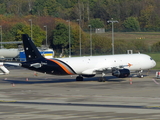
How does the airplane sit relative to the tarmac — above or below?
above

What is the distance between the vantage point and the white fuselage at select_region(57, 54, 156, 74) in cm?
5674

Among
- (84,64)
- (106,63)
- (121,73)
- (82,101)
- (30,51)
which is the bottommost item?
(82,101)

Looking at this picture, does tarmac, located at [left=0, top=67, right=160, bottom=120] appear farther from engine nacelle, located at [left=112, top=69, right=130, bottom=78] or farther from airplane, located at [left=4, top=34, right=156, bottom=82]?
airplane, located at [left=4, top=34, right=156, bottom=82]

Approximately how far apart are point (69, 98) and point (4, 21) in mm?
135304

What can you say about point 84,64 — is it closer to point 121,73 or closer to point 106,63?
point 106,63

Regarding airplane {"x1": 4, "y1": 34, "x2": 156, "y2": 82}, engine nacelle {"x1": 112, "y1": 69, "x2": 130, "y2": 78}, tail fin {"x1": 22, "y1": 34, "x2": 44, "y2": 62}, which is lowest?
engine nacelle {"x1": 112, "y1": 69, "x2": 130, "y2": 78}

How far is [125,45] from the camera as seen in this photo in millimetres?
139125

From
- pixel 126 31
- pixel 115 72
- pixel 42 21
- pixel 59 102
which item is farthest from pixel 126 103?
pixel 126 31

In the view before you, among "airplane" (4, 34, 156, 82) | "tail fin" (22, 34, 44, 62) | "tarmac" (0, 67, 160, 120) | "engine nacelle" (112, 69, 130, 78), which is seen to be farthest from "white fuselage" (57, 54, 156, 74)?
"tail fin" (22, 34, 44, 62)

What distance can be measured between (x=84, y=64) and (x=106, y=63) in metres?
3.33

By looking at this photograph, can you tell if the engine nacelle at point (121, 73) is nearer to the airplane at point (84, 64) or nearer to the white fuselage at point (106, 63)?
the airplane at point (84, 64)

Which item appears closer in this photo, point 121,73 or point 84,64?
point 121,73

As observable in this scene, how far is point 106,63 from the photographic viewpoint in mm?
59062

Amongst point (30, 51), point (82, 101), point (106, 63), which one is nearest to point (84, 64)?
point (106, 63)
